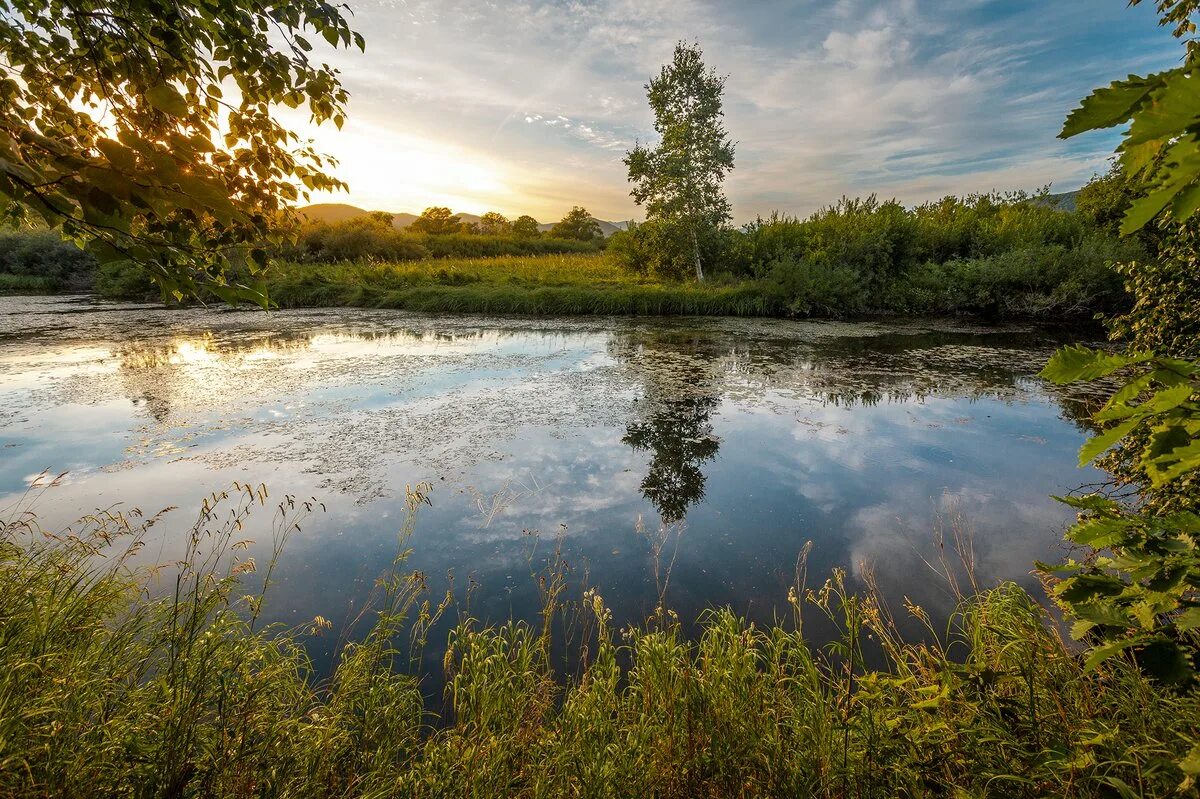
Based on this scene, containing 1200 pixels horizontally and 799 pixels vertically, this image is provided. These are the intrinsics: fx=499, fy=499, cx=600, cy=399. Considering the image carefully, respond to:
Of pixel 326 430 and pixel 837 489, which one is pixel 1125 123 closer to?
pixel 837 489

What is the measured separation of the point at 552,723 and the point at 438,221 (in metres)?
46.7

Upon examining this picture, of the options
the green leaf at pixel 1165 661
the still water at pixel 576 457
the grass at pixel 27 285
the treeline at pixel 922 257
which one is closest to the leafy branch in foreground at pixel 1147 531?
the green leaf at pixel 1165 661

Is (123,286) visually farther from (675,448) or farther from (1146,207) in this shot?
(1146,207)

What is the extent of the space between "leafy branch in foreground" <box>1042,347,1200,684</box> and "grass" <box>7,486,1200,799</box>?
0.50m

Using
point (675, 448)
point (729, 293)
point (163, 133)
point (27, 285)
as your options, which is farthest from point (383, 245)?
point (163, 133)

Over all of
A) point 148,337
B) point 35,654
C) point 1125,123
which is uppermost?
point 1125,123

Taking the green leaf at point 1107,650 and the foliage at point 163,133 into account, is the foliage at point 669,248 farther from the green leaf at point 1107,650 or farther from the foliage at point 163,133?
the green leaf at point 1107,650

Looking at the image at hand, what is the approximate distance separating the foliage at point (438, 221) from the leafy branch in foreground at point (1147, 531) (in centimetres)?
4280

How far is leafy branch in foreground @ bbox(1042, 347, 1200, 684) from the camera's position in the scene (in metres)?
0.70

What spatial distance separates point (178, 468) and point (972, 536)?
22.1ft

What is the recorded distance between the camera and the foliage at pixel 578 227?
136 feet

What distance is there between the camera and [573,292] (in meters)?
15.6

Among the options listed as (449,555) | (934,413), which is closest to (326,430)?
(449,555)

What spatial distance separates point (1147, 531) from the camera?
0.94 metres
